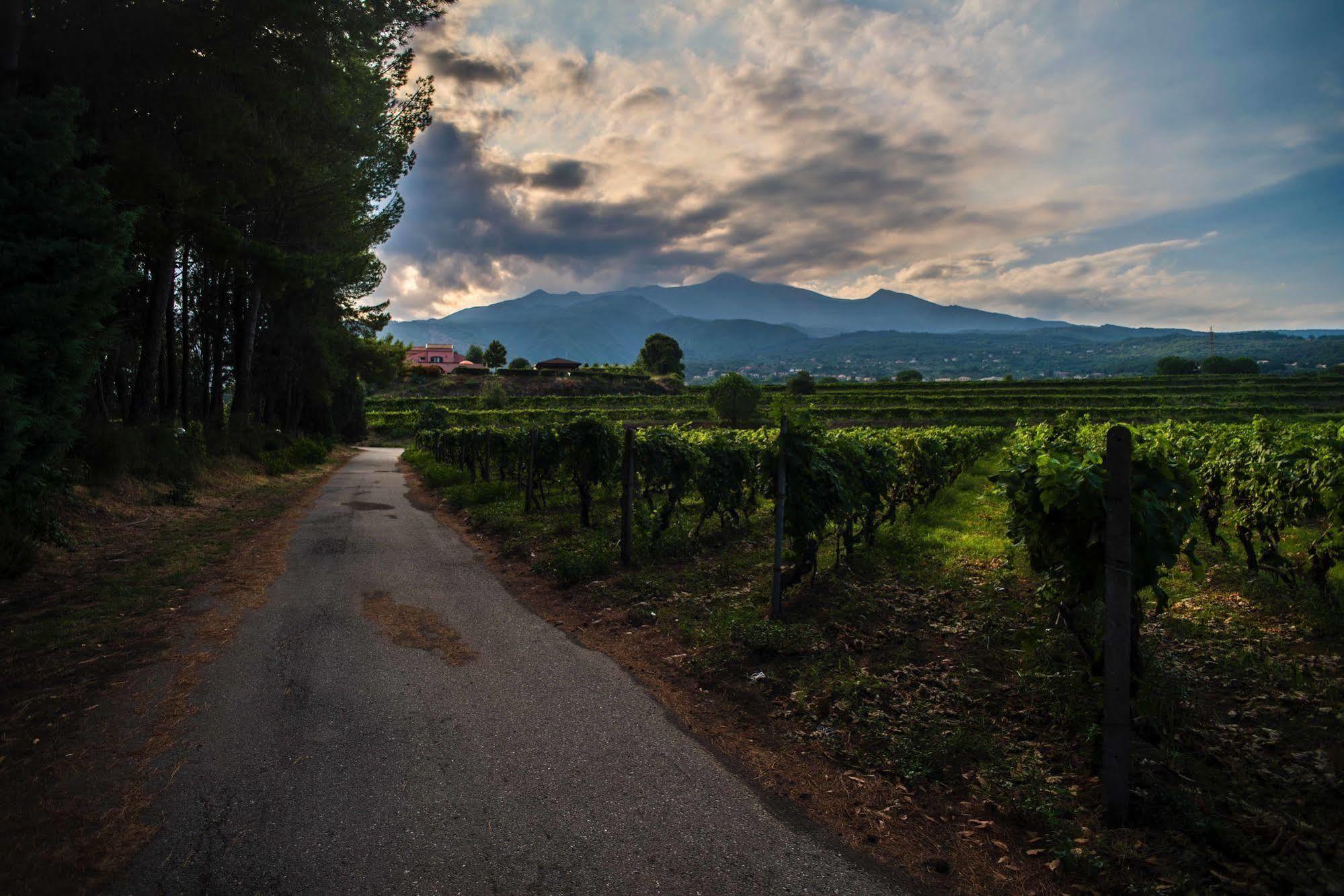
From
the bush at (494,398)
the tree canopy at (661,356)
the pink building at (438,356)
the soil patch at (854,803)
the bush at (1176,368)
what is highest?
the pink building at (438,356)

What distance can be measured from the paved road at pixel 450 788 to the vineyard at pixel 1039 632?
2.75 ft

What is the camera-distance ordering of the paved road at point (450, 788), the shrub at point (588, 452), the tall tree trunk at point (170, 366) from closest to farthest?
the paved road at point (450, 788), the shrub at point (588, 452), the tall tree trunk at point (170, 366)

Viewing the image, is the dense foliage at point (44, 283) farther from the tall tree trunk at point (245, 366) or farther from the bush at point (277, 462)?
the tall tree trunk at point (245, 366)

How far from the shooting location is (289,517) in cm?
1341

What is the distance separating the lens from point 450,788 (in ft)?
11.9

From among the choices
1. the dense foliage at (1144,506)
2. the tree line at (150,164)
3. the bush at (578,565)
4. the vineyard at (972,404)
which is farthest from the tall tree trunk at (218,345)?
the dense foliage at (1144,506)

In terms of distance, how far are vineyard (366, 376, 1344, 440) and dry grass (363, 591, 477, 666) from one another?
3744 cm

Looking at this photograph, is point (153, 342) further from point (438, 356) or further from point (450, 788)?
point (438, 356)

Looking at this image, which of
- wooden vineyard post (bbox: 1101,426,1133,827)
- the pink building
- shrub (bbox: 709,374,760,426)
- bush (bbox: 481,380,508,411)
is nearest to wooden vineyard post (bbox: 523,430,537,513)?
wooden vineyard post (bbox: 1101,426,1133,827)

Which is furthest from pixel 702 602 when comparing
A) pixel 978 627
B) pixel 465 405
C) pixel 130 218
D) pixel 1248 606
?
pixel 465 405

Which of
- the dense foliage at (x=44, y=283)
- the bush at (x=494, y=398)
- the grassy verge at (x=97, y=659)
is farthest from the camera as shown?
the bush at (x=494, y=398)

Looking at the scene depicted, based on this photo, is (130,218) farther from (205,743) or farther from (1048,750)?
(1048,750)

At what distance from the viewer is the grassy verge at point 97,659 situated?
10.3 ft

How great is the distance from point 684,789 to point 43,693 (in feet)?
16.3
